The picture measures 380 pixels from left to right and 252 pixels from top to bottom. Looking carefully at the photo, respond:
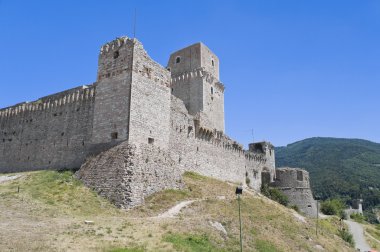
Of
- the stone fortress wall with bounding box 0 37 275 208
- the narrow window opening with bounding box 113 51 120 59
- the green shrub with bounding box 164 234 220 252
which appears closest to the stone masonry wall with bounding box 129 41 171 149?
the stone fortress wall with bounding box 0 37 275 208

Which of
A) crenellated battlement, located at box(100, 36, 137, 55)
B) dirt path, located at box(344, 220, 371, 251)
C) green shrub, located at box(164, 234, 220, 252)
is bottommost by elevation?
dirt path, located at box(344, 220, 371, 251)

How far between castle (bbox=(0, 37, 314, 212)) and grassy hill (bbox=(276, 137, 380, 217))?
9370cm

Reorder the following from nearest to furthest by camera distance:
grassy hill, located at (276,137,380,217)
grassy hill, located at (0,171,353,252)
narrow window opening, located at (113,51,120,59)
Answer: grassy hill, located at (0,171,353,252), narrow window opening, located at (113,51,120,59), grassy hill, located at (276,137,380,217)

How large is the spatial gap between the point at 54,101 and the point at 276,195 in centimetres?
3021

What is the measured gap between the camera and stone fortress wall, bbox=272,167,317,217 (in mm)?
49812

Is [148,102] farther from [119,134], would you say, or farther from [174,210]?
[174,210]

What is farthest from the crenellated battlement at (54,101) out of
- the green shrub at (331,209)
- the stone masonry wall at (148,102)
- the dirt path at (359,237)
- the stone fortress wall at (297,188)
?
the green shrub at (331,209)

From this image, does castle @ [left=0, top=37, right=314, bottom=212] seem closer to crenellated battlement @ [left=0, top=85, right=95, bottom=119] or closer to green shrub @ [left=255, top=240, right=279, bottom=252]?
crenellated battlement @ [left=0, top=85, right=95, bottom=119]

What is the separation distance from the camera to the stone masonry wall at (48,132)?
29.8 m

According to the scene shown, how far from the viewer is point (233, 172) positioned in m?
44.0

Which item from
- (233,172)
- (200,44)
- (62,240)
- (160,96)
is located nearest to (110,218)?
(62,240)

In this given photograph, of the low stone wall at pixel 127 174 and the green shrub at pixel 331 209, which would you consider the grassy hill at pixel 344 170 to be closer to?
the green shrub at pixel 331 209

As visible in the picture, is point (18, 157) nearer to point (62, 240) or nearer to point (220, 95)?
point (62, 240)

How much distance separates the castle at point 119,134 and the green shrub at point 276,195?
399 inches
